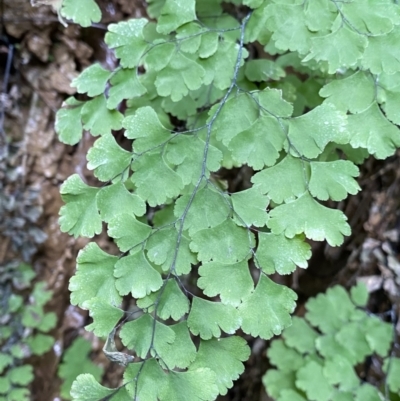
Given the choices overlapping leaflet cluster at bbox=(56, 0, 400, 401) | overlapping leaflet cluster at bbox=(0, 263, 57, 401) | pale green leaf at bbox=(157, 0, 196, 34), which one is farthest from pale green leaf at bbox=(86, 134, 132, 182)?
overlapping leaflet cluster at bbox=(0, 263, 57, 401)

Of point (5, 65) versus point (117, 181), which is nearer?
point (117, 181)

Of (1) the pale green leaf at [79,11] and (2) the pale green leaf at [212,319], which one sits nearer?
(2) the pale green leaf at [212,319]

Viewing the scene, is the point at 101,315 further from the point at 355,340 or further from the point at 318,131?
the point at 355,340

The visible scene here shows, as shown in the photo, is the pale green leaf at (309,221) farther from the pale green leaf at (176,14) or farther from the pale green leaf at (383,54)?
the pale green leaf at (176,14)

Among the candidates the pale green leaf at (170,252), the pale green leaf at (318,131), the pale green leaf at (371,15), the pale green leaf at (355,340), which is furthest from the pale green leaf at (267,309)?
the pale green leaf at (355,340)

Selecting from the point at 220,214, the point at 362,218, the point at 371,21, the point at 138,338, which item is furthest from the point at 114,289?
the point at 362,218

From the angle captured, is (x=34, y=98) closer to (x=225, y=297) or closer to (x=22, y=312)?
(x=22, y=312)

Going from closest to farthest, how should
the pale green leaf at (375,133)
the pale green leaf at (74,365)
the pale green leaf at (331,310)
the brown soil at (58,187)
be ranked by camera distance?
1. the pale green leaf at (375,133)
2. the brown soil at (58,187)
3. the pale green leaf at (331,310)
4. the pale green leaf at (74,365)
